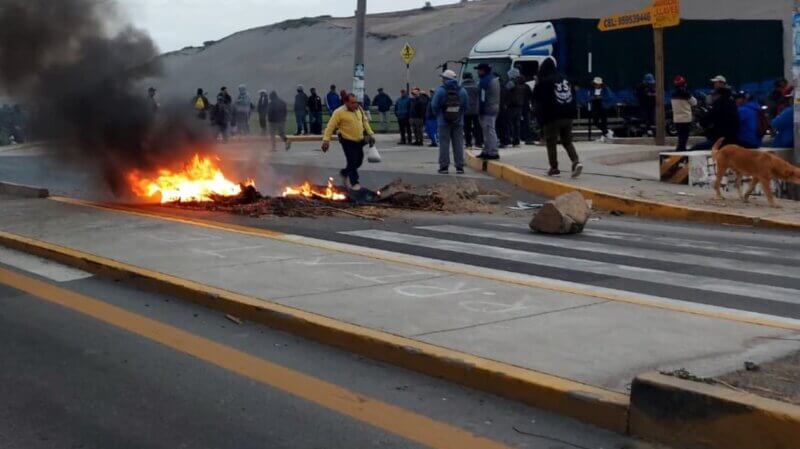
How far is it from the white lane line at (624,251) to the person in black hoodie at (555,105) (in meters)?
4.33

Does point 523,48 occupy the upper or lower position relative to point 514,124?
upper

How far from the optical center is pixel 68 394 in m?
5.64

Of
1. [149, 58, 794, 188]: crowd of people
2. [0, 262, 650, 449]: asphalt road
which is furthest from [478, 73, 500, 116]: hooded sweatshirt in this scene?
[0, 262, 650, 449]: asphalt road

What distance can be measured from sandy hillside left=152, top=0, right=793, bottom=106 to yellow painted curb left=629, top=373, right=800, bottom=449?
5174 cm

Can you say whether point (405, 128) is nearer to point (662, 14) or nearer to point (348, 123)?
point (662, 14)

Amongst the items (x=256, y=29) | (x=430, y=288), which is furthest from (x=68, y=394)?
(x=256, y=29)

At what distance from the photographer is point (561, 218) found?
1138 centimetres

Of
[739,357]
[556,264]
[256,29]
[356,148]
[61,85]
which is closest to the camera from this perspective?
[739,357]

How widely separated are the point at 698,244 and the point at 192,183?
6.73m

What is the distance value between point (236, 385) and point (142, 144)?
925 cm

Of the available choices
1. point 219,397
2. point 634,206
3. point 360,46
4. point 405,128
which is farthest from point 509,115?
point 219,397

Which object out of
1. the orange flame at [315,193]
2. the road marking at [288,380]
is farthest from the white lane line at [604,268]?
the road marking at [288,380]

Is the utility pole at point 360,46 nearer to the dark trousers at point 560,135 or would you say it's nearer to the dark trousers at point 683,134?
the dark trousers at point 683,134

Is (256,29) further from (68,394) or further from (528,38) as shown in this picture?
(68,394)
